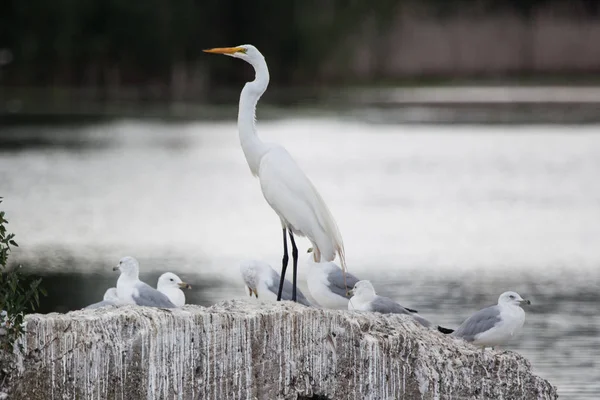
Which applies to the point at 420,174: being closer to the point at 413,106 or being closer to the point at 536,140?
the point at 536,140

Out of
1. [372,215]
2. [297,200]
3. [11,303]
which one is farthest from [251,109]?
[372,215]

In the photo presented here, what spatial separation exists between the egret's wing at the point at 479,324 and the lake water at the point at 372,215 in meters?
1.83

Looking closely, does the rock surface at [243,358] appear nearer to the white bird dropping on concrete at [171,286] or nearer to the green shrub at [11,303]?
the green shrub at [11,303]

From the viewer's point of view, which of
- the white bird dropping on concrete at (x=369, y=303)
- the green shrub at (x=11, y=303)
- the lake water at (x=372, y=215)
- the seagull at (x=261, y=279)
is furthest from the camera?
the lake water at (x=372, y=215)

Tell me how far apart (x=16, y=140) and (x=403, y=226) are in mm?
19767

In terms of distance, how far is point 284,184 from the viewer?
30.6 ft

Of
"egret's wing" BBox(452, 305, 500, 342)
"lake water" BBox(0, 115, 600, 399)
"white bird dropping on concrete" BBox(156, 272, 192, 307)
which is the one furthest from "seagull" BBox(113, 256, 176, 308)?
"lake water" BBox(0, 115, 600, 399)

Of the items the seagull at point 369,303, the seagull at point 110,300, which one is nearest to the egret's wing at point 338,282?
the seagull at point 369,303

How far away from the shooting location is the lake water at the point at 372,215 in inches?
610

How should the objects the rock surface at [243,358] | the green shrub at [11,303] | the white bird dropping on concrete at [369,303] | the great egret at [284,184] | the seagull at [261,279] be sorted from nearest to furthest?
the green shrub at [11,303]
the rock surface at [243,358]
the great egret at [284,184]
the white bird dropping on concrete at [369,303]
the seagull at [261,279]

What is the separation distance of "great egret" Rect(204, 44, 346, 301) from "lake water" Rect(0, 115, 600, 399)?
2.64 m

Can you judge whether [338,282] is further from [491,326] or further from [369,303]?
[491,326]

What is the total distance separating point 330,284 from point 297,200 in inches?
56.0

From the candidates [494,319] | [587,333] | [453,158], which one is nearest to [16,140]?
[453,158]
